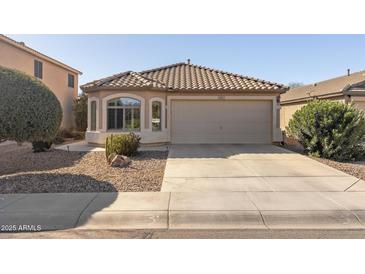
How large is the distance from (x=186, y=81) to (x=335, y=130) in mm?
8636

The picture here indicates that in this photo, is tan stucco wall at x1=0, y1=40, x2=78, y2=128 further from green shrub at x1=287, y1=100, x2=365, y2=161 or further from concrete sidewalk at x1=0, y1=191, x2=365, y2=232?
green shrub at x1=287, y1=100, x2=365, y2=161

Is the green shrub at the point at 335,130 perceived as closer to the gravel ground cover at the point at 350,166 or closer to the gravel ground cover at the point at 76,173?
the gravel ground cover at the point at 350,166

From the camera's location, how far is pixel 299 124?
38.3 ft

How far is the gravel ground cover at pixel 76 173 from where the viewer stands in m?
6.72

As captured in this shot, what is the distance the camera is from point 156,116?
1434cm

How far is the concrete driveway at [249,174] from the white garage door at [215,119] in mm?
4099

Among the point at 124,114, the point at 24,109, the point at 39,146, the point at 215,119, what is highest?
the point at 124,114

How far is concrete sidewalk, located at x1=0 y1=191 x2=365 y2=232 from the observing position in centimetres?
471

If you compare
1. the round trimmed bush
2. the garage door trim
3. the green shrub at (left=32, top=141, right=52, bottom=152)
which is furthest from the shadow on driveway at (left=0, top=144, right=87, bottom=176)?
the garage door trim

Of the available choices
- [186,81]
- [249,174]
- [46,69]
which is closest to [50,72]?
[46,69]

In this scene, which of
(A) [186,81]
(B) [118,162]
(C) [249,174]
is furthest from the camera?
(A) [186,81]

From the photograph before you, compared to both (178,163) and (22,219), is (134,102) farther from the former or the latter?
(22,219)

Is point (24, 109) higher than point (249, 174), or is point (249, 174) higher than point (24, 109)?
point (24, 109)

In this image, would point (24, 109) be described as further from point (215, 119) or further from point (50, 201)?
point (215, 119)
